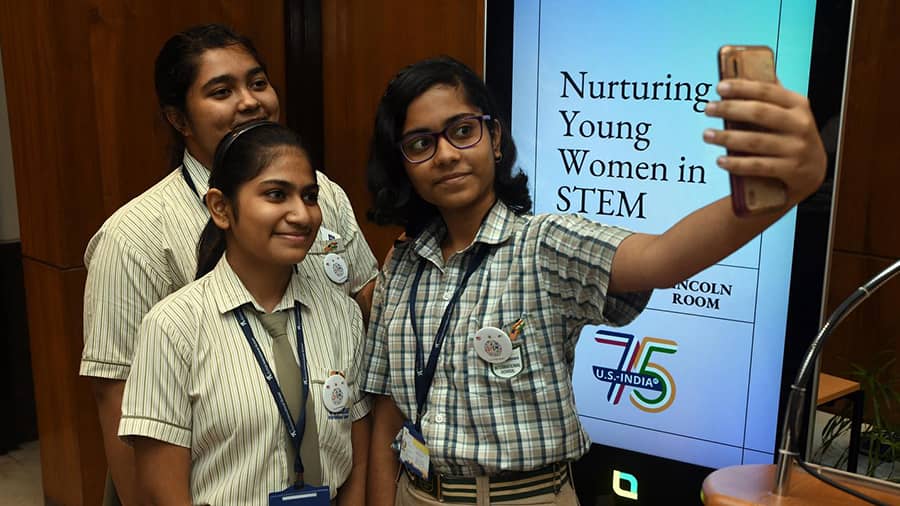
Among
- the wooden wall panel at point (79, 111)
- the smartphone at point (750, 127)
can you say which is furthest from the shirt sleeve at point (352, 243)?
the wooden wall panel at point (79, 111)

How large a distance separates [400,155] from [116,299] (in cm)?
73

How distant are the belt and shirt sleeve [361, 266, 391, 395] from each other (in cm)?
Answer: 23

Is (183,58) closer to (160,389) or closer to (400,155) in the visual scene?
(400,155)

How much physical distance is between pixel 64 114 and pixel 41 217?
1.50ft

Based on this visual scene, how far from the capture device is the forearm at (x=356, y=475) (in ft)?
5.86

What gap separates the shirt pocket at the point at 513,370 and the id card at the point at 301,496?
1.24ft

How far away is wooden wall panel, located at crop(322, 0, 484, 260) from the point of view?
319 cm

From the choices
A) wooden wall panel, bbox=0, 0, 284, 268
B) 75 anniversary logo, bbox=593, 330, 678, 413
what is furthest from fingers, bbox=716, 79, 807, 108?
wooden wall panel, bbox=0, 0, 284, 268

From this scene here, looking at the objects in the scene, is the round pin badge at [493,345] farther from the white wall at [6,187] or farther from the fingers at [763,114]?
the white wall at [6,187]

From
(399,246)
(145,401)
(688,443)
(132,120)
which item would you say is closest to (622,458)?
(688,443)

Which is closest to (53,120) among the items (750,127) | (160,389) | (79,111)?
(79,111)

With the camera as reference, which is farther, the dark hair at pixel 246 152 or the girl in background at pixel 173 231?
the girl in background at pixel 173 231

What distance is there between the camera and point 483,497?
1.55 meters

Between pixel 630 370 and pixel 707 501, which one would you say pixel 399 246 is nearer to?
pixel 707 501
